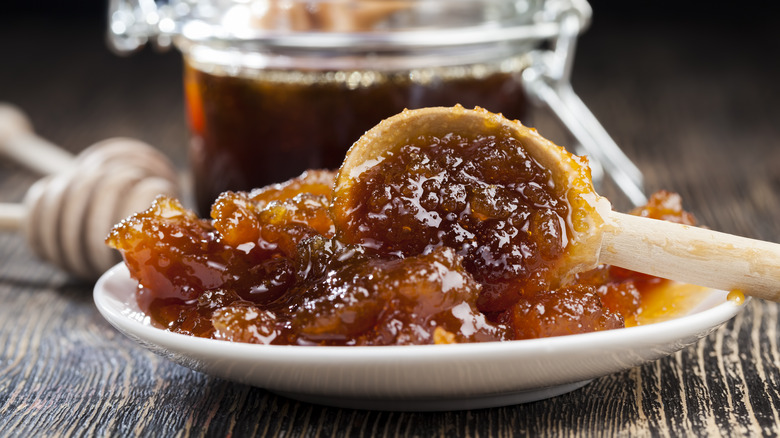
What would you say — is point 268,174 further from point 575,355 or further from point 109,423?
point 575,355

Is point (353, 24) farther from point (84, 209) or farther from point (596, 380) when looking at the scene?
point (596, 380)

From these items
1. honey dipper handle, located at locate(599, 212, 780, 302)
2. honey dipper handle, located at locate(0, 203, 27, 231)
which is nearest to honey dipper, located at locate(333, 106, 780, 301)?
honey dipper handle, located at locate(599, 212, 780, 302)

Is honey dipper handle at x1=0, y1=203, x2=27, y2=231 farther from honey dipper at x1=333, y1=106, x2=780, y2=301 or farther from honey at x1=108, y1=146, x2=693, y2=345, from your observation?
honey dipper at x1=333, y1=106, x2=780, y2=301

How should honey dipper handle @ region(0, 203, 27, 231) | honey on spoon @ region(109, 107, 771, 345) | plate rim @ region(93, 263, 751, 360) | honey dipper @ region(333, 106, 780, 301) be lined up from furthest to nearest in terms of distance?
honey dipper handle @ region(0, 203, 27, 231), honey dipper @ region(333, 106, 780, 301), honey on spoon @ region(109, 107, 771, 345), plate rim @ region(93, 263, 751, 360)

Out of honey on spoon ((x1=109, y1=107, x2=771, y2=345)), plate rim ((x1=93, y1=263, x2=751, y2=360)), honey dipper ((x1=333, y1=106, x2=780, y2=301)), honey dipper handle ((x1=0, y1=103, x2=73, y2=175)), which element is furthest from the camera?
honey dipper handle ((x1=0, y1=103, x2=73, y2=175))

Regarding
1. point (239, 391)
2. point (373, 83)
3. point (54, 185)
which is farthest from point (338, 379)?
point (54, 185)

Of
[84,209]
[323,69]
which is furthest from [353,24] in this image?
[84,209]
